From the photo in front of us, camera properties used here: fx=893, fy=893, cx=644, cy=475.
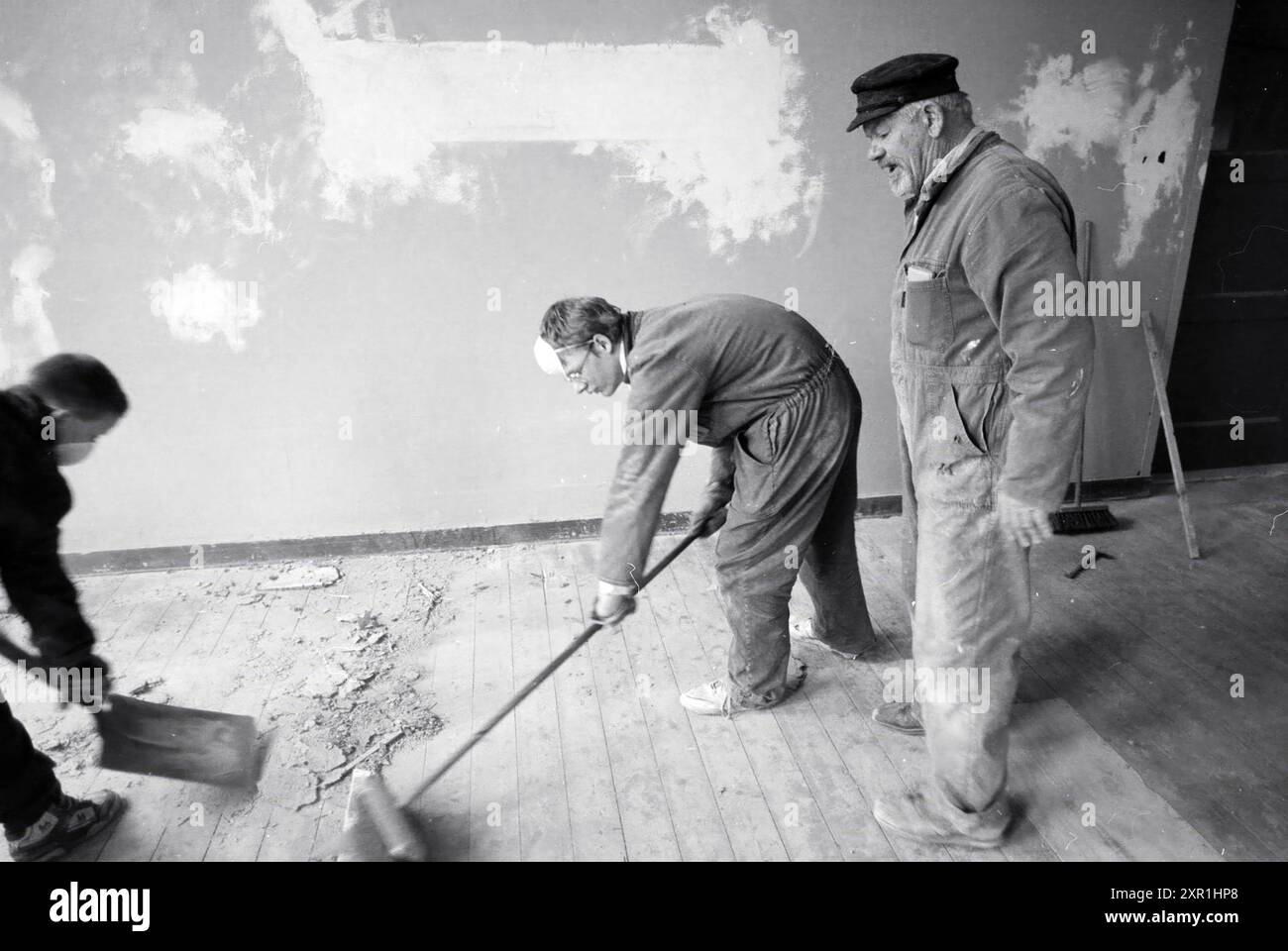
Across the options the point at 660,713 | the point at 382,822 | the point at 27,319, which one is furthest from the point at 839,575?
the point at 27,319

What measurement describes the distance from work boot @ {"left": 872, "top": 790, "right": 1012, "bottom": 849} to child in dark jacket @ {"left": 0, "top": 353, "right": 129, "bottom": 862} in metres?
1.92

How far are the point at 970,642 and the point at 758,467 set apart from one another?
28.2 inches

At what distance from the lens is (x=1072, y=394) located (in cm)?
177

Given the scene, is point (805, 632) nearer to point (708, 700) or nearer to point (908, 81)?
point (708, 700)

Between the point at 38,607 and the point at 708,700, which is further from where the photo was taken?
the point at 708,700

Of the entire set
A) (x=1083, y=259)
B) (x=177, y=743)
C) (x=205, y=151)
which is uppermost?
(x=205, y=151)

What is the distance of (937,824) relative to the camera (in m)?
2.07

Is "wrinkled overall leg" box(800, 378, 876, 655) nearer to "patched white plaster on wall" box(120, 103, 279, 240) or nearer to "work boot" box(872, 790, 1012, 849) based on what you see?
"work boot" box(872, 790, 1012, 849)

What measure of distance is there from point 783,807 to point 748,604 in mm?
528

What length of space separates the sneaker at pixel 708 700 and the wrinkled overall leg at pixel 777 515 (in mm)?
77

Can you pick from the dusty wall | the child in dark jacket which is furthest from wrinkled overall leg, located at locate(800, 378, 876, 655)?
the child in dark jacket

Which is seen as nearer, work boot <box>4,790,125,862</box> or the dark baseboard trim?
work boot <box>4,790,125,862</box>

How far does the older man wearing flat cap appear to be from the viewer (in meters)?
1.78

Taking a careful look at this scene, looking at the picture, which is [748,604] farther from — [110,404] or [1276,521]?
[1276,521]
